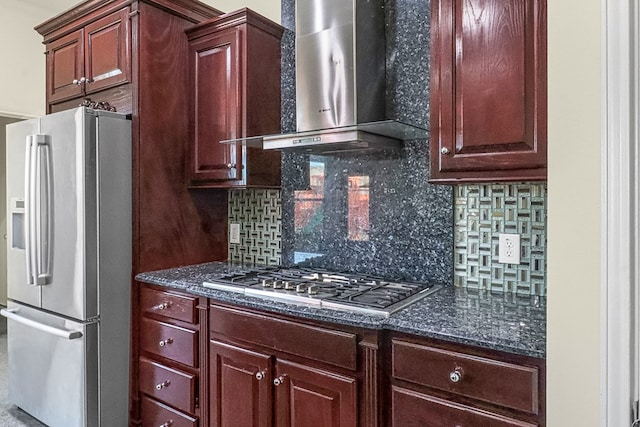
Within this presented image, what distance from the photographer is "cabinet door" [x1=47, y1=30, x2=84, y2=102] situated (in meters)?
2.54

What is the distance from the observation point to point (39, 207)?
90.0 inches

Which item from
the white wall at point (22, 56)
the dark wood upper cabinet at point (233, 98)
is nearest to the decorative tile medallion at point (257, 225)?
the dark wood upper cabinet at point (233, 98)

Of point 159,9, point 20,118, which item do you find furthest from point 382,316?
point 20,118

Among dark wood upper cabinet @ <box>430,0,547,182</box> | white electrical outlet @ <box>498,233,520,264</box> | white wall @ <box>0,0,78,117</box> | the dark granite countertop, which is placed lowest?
the dark granite countertop

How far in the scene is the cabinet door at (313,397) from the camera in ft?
4.74

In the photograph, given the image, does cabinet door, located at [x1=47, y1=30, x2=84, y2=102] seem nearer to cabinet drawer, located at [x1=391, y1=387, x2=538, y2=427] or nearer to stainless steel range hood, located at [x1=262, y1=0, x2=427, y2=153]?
stainless steel range hood, located at [x1=262, y1=0, x2=427, y2=153]

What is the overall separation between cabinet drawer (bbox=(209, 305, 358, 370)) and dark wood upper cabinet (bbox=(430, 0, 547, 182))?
0.73m

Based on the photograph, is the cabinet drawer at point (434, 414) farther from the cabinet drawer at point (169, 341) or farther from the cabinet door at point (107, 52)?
the cabinet door at point (107, 52)

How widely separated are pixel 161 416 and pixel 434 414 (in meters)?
1.48

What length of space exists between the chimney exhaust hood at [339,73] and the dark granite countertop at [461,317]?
719 mm

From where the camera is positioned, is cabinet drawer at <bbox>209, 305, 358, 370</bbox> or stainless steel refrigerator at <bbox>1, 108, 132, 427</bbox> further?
stainless steel refrigerator at <bbox>1, 108, 132, 427</bbox>

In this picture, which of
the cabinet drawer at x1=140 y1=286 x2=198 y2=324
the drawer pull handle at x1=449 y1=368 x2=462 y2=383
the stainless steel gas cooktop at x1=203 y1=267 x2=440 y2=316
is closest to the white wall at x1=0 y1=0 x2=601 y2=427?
the drawer pull handle at x1=449 y1=368 x2=462 y2=383

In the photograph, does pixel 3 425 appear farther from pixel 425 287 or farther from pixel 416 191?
pixel 416 191

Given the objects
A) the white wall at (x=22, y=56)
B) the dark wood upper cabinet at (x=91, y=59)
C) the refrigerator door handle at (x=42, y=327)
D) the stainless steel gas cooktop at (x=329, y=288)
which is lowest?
the refrigerator door handle at (x=42, y=327)
